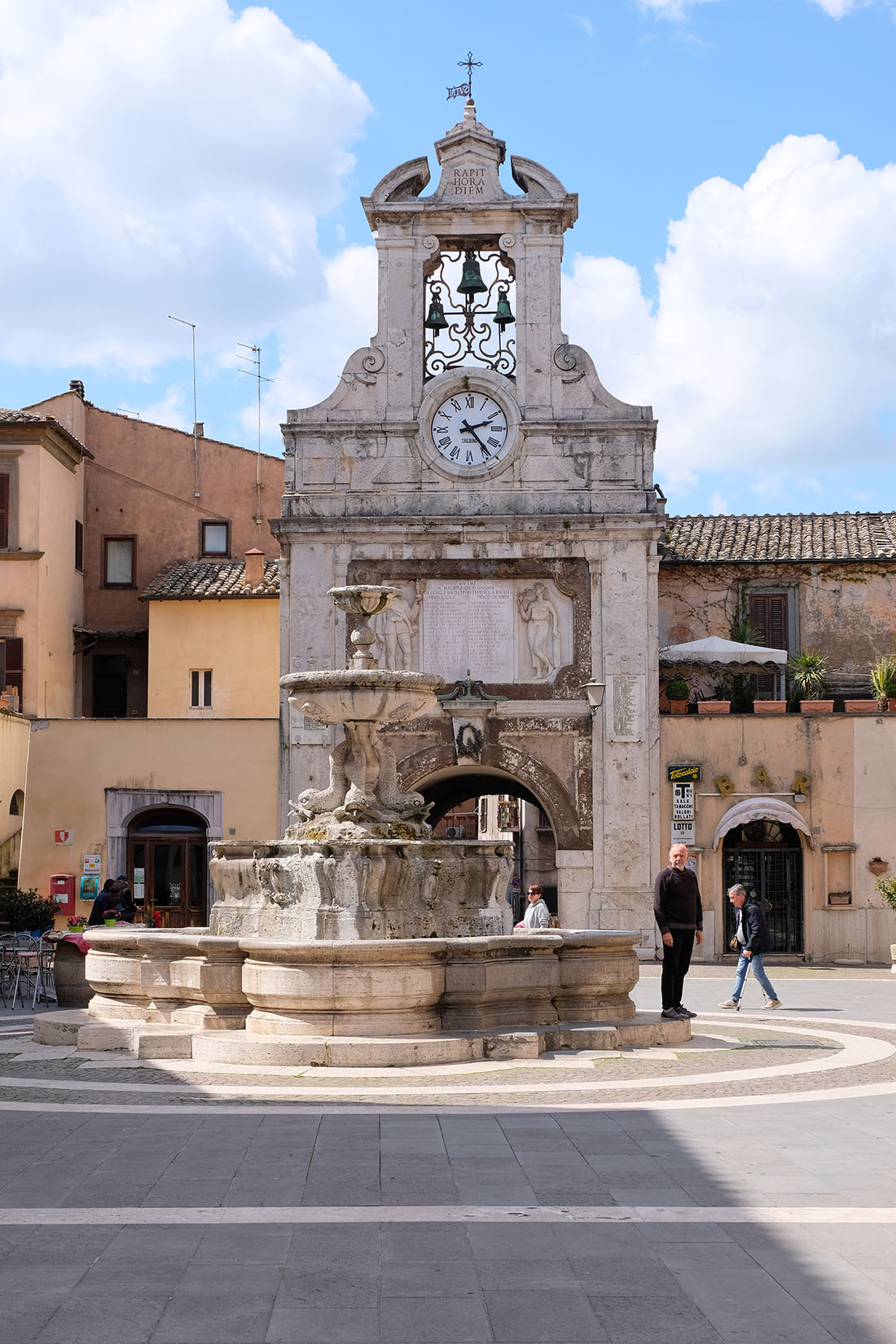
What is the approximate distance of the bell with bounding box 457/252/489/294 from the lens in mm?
31578

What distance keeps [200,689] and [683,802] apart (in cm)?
1106

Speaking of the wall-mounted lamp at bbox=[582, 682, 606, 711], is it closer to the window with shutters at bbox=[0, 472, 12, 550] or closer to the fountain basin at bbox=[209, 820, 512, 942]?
the window with shutters at bbox=[0, 472, 12, 550]

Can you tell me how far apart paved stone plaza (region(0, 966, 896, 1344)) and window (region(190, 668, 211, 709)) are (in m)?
23.4

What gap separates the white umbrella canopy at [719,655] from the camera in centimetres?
Answer: 3328

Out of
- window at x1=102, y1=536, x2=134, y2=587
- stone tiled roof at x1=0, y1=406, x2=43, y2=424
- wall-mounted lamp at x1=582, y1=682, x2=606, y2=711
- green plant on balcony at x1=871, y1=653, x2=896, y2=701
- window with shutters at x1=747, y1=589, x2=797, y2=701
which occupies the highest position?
stone tiled roof at x1=0, y1=406, x2=43, y2=424

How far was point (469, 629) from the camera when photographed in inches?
1236

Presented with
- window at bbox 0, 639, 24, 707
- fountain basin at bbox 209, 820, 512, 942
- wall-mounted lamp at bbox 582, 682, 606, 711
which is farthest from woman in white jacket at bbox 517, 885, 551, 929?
window at bbox 0, 639, 24, 707

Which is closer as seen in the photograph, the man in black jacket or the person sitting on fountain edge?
the man in black jacket

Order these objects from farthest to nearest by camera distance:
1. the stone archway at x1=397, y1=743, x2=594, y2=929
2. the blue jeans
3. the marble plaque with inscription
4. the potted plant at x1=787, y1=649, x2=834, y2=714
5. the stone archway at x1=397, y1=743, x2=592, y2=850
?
the potted plant at x1=787, y1=649, x2=834, y2=714 → the marble plaque with inscription → the stone archway at x1=397, y1=743, x2=592, y2=850 → the stone archway at x1=397, y1=743, x2=594, y2=929 → the blue jeans

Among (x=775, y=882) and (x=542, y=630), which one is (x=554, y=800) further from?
(x=775, y=882)

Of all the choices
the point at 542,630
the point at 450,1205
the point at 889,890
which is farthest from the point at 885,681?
the point at 450,1205

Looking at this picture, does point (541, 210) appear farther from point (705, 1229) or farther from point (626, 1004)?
point (705, 1229)

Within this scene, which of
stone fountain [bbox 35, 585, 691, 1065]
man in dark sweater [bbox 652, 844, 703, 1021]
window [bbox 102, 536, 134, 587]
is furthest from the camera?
window [bbox 102, 536, 134, 587]

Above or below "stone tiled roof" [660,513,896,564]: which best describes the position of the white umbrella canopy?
below
